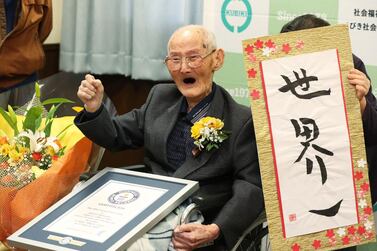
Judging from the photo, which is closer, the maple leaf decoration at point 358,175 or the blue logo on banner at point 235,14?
the maple leaf decoration at point 358,175

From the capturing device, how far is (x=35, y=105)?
2291 millimetres

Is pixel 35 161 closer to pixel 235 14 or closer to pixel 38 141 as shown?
pixel 38 141

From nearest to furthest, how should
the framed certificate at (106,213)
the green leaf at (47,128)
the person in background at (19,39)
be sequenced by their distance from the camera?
the framed certificate at (106,213) < the green leaf at (47,128) < the person in background at (19,39)

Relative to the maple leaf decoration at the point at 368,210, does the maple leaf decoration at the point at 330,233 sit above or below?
below

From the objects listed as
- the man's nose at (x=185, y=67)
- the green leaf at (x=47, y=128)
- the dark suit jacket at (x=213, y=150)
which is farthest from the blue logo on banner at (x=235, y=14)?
the green leaf at (x=47, y=128)

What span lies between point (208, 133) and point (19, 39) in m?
1.26

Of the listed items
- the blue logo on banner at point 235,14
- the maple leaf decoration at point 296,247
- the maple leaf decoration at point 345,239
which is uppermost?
the blue logo on banner at point 235,14

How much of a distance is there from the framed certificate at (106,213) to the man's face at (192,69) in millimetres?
332

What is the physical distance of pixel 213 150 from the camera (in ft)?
6.61

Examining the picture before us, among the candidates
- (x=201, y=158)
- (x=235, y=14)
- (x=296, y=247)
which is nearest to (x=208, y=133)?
(x=201, y=158)

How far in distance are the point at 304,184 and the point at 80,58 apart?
5.91 ft

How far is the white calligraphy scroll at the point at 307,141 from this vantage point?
1.86m

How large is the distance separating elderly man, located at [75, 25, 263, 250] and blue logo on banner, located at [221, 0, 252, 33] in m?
0.59

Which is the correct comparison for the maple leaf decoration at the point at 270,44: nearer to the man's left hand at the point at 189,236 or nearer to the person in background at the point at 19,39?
the man's left hand at the point at 189,236
